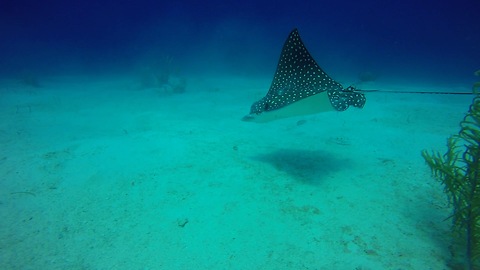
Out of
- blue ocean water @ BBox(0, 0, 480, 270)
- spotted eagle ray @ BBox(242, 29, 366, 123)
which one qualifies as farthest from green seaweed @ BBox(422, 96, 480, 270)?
spotted eagle ray @ BBox(242, 29, 366, 123)

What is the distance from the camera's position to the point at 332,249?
2.98 metres

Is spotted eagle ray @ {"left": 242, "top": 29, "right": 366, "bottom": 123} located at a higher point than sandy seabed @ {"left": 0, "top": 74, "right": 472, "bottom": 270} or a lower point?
higher

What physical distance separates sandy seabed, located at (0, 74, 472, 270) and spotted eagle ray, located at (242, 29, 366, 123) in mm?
1214

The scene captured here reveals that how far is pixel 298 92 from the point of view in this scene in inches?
186

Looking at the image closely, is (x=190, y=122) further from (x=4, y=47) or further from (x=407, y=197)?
(x=4, y=47)

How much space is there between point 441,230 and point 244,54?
3883 cm

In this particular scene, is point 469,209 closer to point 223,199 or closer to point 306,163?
point 306,163

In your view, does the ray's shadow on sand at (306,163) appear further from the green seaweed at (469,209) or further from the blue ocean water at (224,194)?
the green seaweed at (469,209)

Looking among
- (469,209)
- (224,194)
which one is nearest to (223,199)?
(224,194)

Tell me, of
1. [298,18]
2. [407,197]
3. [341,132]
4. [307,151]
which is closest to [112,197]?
[307,151]

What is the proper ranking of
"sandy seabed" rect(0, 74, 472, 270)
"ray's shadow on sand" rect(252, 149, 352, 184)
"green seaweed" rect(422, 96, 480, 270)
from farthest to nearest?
"ray's shadow on sand" rect(252, 149, 352, 184) → "sandy seabed" rect(0, 74, 472, 270) → "green seaweed" rect(422, 96, 480, 270)

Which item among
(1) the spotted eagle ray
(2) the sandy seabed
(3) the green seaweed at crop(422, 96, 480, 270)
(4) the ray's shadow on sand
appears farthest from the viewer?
(4) the ray's shadow on sand

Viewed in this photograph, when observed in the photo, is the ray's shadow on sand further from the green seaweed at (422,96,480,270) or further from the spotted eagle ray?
the green seaweed at (422,96,480,270)

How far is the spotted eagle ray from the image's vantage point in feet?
13.5
